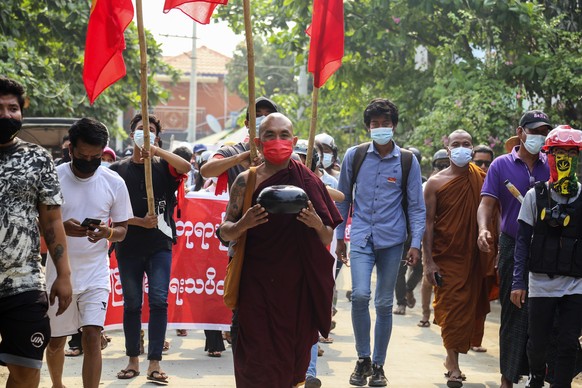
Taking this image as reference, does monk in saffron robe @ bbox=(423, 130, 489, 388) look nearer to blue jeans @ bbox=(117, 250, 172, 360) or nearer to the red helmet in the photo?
the red helmet

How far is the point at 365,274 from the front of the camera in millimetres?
8391

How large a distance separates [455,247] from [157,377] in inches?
110

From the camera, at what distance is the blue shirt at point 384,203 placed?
839cm

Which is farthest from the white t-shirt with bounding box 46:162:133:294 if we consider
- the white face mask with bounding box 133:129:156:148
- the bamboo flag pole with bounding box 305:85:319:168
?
the bamboo flag pole with bounding box 305:85:319:168

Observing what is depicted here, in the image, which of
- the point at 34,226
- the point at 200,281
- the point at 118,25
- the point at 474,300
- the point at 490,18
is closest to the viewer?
the point at 34,226

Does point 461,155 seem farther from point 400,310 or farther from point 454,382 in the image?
point 400,310

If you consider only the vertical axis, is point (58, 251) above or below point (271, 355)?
above

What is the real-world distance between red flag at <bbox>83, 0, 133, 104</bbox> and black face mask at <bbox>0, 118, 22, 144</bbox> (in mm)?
1933

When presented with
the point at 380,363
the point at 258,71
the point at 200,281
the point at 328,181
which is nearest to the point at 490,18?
the point at 328,181

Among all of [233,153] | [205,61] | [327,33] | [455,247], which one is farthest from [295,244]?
[205,61]

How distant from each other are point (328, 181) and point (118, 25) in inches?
139

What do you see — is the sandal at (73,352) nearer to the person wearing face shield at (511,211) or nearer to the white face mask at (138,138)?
the white face mask at (138,138)

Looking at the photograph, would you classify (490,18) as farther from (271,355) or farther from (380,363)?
(271,355)

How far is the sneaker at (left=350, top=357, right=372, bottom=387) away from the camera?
26.9 ft
